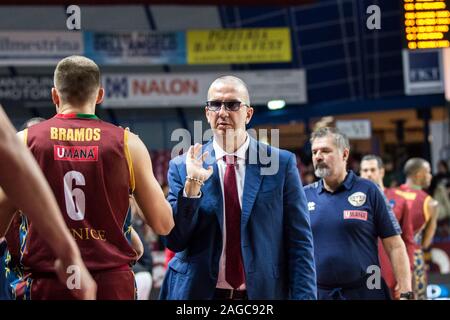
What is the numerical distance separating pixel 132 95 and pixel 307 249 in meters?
16.8

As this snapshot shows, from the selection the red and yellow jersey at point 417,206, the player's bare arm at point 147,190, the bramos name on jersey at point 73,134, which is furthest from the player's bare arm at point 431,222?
the bramos name on jersey at point 73,134

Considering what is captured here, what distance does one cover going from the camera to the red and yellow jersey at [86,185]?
4039mm

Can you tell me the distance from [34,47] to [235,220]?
16.4 meters

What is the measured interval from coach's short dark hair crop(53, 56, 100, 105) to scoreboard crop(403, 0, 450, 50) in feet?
15.3

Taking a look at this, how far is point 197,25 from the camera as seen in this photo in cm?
2316

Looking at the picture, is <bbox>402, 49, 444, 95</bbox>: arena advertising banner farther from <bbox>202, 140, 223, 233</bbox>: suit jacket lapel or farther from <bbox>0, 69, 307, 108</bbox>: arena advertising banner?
<bbox>202, 140, 223, 233</bbox>: suit jacket lapel

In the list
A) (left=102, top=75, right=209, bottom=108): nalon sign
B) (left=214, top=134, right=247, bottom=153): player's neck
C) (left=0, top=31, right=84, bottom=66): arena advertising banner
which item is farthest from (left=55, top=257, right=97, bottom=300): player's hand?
(left=102, top=75, right=209, bottom=108): nalon sign

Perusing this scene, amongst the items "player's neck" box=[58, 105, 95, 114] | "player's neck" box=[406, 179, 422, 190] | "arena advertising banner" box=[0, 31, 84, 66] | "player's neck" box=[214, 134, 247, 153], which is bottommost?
"player's neck" box=[214, 134, 247, 153]

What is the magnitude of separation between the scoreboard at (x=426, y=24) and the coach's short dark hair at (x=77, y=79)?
4655 mm

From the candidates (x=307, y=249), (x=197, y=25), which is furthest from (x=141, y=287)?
(x=197, y=25)

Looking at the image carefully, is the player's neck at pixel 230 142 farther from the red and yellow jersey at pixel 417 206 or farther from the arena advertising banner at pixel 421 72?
the arena advertising banner at pixel 421 72

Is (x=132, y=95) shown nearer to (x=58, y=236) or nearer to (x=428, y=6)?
(x=428, y=6)

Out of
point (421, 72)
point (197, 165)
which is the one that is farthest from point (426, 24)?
point (421, 72)

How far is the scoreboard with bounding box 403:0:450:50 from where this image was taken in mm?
8188
